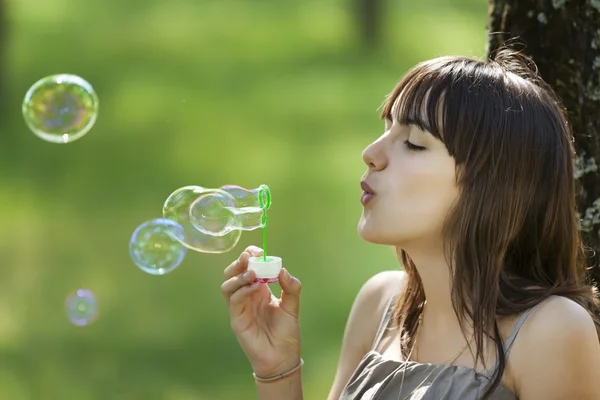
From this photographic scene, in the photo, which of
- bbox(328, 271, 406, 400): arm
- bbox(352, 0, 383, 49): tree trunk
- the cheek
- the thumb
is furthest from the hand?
bbox(352, 0, 383, 49): tree trunk

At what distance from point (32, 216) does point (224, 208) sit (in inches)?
206

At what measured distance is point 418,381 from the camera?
204 cm

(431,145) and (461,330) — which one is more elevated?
(431,145)

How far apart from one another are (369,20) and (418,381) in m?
9.65

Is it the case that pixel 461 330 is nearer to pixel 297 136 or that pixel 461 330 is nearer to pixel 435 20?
pixel 297 136

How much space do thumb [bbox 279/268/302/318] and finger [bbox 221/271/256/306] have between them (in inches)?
2.8

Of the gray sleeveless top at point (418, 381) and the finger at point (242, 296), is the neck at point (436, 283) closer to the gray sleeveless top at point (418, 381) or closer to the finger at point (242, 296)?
the gray sleeveless top at point (418, 381)

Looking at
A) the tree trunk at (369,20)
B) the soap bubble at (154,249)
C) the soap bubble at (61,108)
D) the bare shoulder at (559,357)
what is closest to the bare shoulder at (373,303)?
the bare shoulder at (559,357)

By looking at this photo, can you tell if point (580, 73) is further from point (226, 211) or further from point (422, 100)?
point (226, 211)

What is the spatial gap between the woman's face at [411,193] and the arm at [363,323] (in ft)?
1.07

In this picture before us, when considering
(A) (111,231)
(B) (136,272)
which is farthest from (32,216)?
(B) (136,272)

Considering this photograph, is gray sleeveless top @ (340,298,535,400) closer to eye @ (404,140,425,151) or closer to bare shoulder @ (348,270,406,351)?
bare shoulder @ (348,270,406,351)

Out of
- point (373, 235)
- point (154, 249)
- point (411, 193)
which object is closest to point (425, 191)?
point (411, 193)

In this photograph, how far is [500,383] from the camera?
1.92 m
